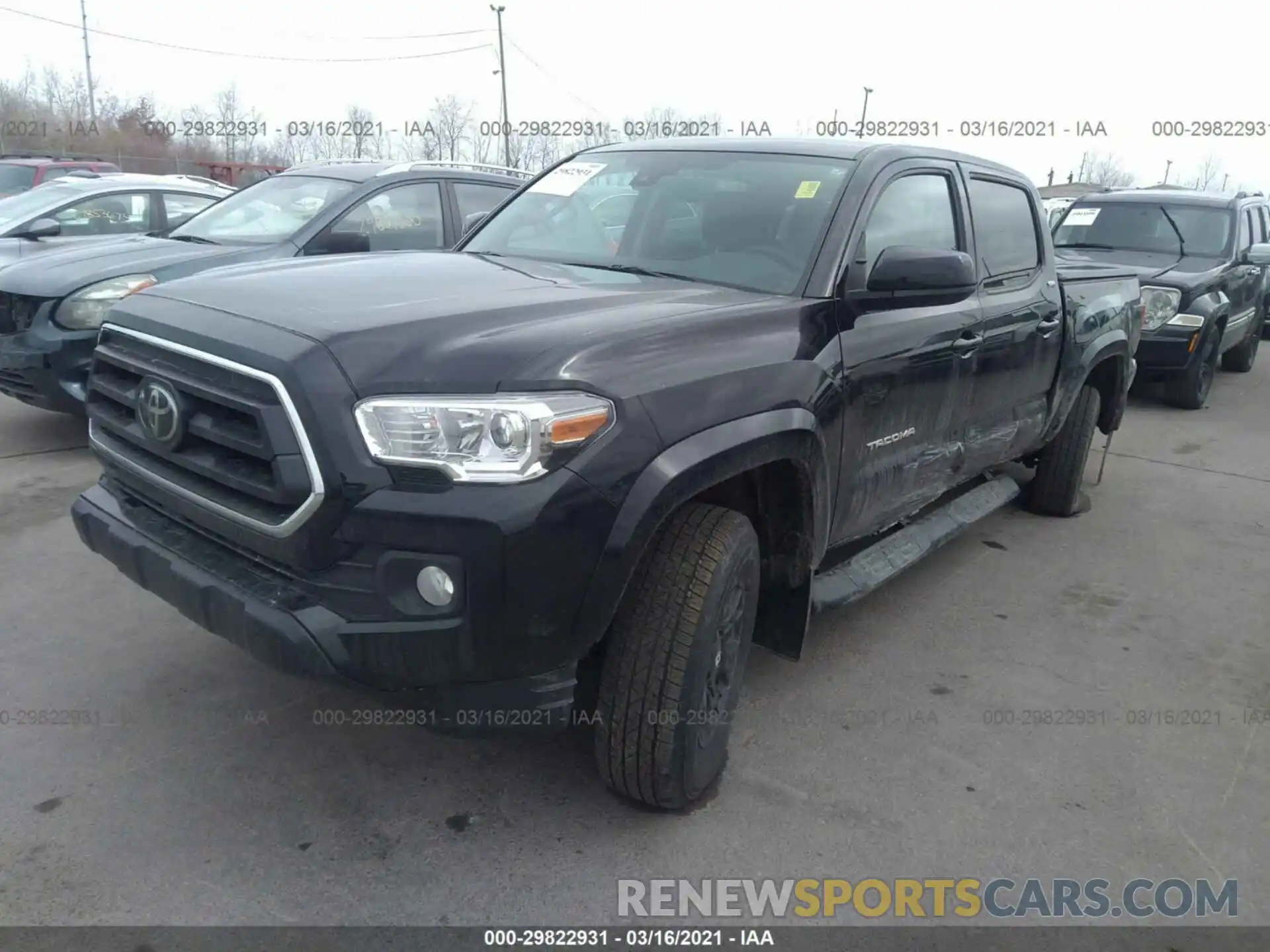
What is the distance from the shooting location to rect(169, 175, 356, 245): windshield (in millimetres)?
6285

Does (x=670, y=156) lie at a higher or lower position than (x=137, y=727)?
higher

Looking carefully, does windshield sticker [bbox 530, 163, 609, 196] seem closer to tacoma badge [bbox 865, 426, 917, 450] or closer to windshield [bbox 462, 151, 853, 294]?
windshield [bbox 462, 151, 853, 294]

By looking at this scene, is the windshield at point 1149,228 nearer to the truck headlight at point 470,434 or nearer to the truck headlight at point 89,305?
the truck headlight at point 89,305

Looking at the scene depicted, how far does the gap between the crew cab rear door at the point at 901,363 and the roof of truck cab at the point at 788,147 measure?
0.06 m

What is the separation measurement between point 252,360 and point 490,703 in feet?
3.19

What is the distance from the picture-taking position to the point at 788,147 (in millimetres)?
3678

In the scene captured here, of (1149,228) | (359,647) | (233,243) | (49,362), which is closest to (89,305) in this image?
(49,362)

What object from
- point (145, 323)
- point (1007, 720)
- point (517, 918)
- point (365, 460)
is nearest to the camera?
point (365, 460)

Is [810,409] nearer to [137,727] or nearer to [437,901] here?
[437,901]

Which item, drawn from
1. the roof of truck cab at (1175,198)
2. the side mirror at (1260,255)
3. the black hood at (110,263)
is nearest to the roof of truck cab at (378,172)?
the black hood at (110,263)

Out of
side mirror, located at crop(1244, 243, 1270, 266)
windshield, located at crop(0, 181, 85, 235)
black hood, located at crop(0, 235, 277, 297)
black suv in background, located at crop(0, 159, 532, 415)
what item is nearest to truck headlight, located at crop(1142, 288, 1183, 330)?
side mirror, located at crop(1244, 243, 1270, 266)

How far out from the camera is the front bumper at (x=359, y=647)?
87.3 inches

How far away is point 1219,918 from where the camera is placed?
2533 millimetres

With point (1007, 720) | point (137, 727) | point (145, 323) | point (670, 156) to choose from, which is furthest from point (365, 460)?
point (1007, 720)
